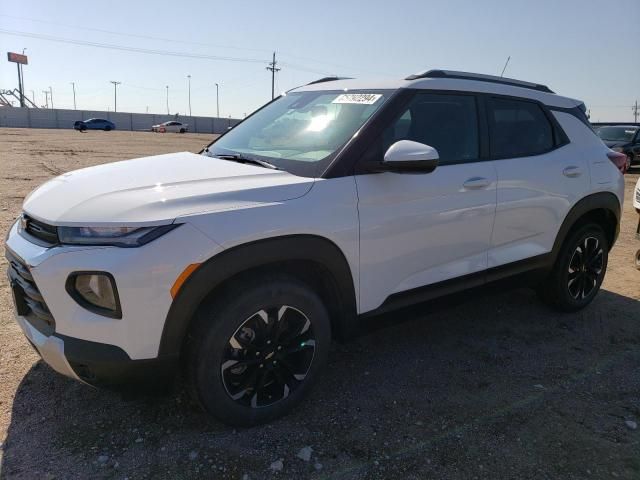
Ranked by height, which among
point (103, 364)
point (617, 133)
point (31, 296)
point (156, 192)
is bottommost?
point (103, 364)

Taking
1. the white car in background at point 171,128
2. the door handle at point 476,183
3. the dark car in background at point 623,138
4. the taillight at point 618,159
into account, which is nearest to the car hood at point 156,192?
the door handle at point 476,183

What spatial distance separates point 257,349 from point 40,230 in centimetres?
119

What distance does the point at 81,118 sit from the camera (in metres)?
69.1

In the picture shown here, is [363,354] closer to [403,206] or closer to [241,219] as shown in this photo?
[403,206]

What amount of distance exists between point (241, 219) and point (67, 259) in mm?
754

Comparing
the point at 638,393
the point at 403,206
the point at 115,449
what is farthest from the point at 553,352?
the point at 115,449

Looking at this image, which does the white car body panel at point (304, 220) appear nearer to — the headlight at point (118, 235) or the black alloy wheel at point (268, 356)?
the headlight at point (118, 235)

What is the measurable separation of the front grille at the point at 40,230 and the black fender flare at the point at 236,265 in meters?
0.65

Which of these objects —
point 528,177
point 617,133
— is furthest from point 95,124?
point 528,177

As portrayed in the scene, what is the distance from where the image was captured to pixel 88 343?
7.31ft

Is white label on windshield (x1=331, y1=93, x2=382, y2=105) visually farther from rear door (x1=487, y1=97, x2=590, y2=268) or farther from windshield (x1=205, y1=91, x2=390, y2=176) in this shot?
rear door (x1=487, y1=97, x2=590, y2=268)

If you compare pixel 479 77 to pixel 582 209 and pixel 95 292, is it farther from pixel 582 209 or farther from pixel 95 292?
pixel 95 292

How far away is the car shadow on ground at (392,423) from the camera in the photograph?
2.45 m

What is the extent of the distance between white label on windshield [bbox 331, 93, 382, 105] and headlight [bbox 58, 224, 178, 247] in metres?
1.50
